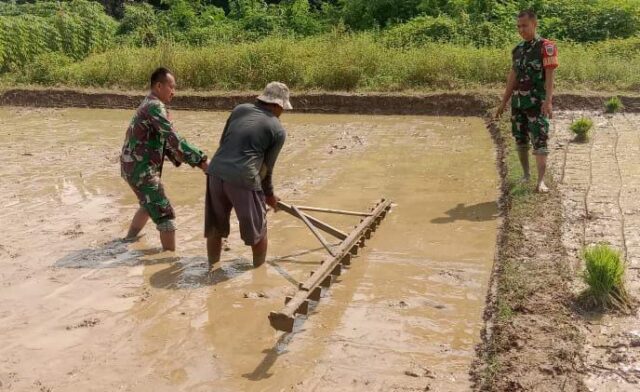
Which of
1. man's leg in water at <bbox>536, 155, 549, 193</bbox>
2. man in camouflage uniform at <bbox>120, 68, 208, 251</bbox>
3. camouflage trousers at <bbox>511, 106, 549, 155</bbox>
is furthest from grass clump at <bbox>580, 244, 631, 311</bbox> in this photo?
man in camouflage uniform at <bbox>120, 68, 208, 251</bbox>

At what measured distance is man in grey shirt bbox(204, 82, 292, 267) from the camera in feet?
16.9

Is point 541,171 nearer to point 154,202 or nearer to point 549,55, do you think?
point 549,55

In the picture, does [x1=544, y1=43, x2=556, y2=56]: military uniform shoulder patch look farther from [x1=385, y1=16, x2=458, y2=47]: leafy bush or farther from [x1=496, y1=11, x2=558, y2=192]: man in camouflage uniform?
[x1=385, y1=16, x2=458, y2=47]: leafy bush

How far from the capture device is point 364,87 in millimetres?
13891

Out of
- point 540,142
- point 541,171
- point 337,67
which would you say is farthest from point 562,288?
point 337,67

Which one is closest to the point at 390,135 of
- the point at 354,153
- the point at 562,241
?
the point at 354,153

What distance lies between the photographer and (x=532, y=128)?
686 cm

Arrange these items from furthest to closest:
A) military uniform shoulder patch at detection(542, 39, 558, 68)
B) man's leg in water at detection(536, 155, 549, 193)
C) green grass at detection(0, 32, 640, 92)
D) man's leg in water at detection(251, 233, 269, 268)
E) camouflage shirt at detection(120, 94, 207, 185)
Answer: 1. green grass at detection(0, 32, 640, 92)
2. man's leg in water at detection(536, 155, 549, 193)
3. military uniform shoulder patch at detection(542, 39, 558, 68)
4. camouflage shirt at detection(120, 94, 207, 185)
5. man's leg in water at detection(251, 233, 269, 268)

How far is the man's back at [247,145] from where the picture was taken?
16.9 ft

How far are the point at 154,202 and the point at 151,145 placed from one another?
0.49m

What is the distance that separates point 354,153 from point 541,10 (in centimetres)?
1008

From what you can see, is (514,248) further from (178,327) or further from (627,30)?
(627,30)

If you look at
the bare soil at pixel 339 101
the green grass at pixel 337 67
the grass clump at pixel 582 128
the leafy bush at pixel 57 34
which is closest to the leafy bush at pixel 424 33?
the green grass at pixel 337 67

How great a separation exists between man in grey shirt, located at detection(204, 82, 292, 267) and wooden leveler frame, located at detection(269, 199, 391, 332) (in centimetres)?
40
